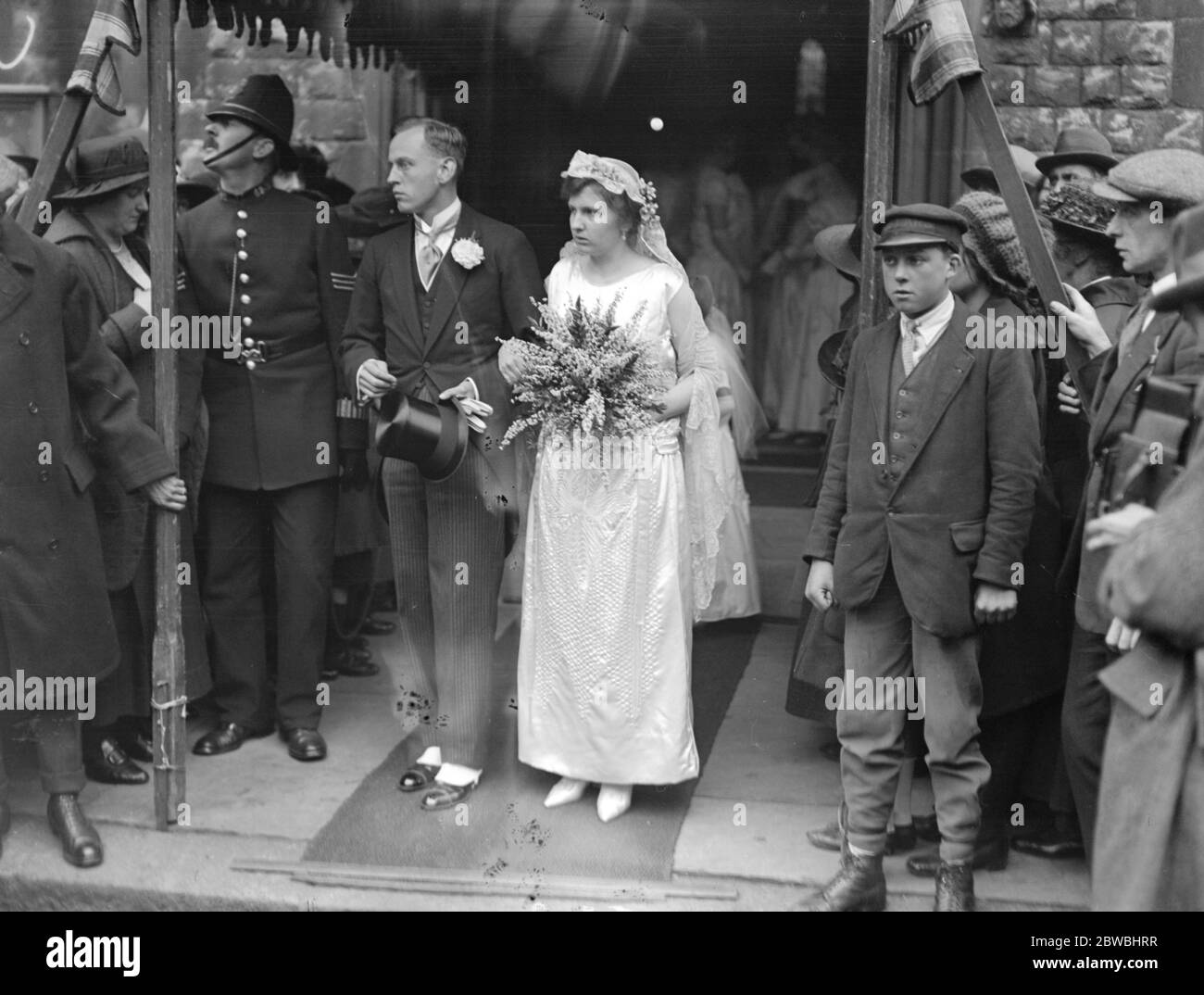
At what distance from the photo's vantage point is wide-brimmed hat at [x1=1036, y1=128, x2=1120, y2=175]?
17.8 ft

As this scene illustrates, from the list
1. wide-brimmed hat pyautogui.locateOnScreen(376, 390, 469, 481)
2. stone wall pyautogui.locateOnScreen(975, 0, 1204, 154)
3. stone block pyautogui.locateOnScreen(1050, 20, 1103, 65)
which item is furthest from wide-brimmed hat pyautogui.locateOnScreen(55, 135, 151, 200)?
stone block pyautogui.locateOnScreen(1050, 20, 1103, 65)

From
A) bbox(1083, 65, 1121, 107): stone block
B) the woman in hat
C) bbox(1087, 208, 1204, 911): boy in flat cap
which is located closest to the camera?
bbox(1087, 208, 1204, 911): boy in flat cap

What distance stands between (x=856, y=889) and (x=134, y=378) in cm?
312

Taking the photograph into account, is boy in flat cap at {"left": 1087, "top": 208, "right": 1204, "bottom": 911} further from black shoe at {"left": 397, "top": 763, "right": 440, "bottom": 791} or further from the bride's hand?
black shoe at {"left": 397, "top": 763, "right": 440, "bottom": 791}

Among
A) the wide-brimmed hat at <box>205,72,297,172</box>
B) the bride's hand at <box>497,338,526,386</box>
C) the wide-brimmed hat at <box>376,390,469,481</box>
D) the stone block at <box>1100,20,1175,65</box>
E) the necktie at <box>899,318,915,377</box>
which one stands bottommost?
the wide-brimmed hat at <box>376,390,469,481</box>

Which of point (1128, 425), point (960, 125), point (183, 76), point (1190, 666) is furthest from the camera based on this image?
point (183, 76)

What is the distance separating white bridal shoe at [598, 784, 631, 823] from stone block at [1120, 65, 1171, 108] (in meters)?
3.60

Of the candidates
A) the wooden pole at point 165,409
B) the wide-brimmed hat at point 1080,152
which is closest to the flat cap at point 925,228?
the wide-brimmed hat at point 1080,152

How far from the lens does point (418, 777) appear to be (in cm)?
547

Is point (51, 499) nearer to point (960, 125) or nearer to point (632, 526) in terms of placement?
point (632, 526)

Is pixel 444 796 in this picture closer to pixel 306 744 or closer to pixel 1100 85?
pixel 306 744

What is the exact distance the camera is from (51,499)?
197 inches
